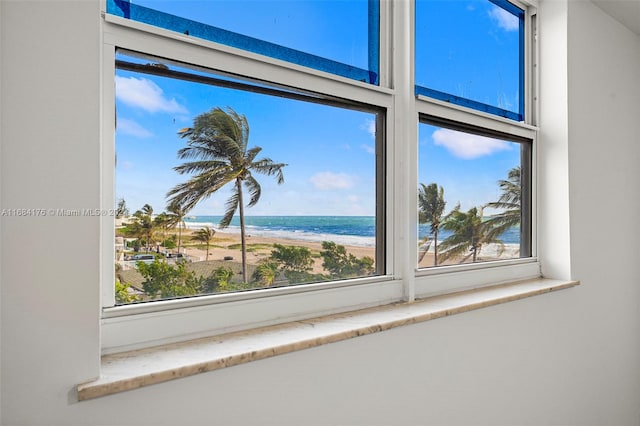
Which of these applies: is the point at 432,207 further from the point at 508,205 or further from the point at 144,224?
the point at 144,224

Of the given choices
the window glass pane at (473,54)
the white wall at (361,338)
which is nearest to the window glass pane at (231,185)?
Result: the white wall at (361,338)

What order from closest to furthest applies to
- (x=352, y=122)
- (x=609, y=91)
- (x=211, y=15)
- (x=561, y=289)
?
(x=211, y=15) < (x=352, y=122) < (x=561, y=289) < (x=609, y=91)

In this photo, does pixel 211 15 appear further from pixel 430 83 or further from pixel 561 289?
pixel 561 289

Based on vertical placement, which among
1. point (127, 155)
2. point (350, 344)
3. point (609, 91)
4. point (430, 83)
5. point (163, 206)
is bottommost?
point (350, 344)

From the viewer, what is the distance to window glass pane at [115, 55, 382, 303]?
992mm

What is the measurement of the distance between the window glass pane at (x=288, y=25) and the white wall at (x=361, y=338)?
0.97 feet

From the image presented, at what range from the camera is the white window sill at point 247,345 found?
793 millimetres

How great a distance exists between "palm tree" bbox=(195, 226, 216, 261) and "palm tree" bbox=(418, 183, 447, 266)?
81 centimetres

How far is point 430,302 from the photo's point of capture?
4.74ft

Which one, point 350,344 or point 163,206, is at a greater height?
point 163,206

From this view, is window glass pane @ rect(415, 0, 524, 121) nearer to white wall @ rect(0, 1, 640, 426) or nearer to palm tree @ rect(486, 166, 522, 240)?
white wall @ rect(0, 1, 640, 426)

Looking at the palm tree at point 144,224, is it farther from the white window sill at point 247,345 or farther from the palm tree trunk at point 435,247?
the palm tree trunk at point 435,247

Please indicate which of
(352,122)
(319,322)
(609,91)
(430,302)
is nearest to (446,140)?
(352,122)

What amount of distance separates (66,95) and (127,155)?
274 millimetres
